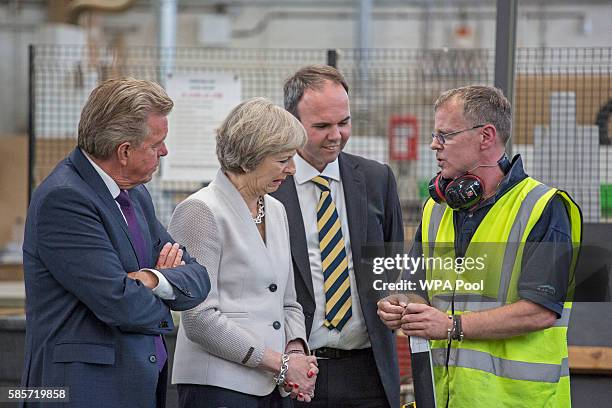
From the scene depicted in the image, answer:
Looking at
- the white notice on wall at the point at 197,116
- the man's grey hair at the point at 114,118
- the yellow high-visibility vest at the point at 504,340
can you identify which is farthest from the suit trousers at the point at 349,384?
the white notice on wall at the point at 197,116

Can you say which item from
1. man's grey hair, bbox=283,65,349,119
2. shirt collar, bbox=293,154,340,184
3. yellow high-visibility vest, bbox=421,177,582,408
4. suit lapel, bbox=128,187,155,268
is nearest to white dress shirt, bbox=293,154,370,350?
shirt collar, bbox=293,154,340,184

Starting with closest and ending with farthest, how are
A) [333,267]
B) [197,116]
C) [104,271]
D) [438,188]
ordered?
[104,271], [438,188], [333,267], [197,116]

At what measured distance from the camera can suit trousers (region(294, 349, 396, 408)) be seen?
10.0 ft

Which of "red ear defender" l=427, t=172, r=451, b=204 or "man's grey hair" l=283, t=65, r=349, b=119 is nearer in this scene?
"red ear defender" l=427, t=172, r=451, b=204

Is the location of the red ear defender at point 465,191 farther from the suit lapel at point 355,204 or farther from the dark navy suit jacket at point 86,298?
the dark navy suit jacket at point 86,298

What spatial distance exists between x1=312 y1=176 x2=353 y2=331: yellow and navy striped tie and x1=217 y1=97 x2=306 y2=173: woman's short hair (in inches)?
16.1

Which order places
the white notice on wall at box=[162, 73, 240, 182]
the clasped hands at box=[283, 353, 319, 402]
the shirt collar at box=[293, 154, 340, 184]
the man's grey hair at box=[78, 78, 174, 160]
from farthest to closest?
the white notice on wall at box=[162, 73, 240, 182] → the shirt collar at box=[293, 154, 340, 184] → the clasped hands at box=[283, 353, 319, 402] → the man's grey hair at box=[78, 78, 174, 160]

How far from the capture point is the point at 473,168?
2787mm

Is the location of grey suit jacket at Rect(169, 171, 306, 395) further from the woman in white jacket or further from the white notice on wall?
the white notice on wall

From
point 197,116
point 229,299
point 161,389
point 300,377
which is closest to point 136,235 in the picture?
point 229,299

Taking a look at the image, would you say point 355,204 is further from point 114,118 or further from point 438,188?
point 114,118

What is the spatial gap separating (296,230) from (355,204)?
23 centimetres

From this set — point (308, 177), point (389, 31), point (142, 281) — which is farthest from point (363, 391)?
point (389, 31)

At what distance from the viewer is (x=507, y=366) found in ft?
8.70
